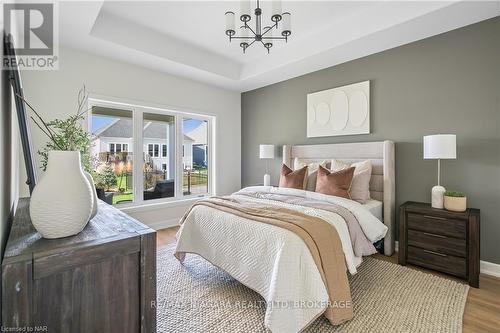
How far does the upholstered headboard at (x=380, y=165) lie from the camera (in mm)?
3023

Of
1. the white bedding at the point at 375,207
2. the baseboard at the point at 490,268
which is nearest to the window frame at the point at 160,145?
the white bedding at the point at 375,207

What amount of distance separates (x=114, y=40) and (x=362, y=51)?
319cm

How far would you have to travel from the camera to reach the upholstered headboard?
302 cm

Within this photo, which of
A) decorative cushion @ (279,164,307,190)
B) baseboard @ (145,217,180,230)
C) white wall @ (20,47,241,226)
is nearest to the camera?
white wall @ (20,47,241,226)

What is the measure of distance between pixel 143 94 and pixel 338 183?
3.18 meters

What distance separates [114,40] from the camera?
2.98 metres

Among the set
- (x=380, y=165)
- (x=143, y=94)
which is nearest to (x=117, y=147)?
(x=143, y=94)

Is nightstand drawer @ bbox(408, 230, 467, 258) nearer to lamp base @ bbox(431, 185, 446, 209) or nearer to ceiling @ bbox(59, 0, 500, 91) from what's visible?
lamp base @ bbox(431, 185, 446, 209)

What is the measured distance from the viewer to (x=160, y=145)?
4.22m

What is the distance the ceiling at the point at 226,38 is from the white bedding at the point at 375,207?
1994 millimetres

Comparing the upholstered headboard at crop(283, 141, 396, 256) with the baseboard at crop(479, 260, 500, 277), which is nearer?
the baseboard at crop(479, 260, 500, 277)

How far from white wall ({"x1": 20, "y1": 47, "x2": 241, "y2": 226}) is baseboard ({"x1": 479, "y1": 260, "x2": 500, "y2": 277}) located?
3910mm

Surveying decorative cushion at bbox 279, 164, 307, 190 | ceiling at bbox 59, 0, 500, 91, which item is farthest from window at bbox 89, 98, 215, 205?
decorative cushion at bbox 279, 164, 307, 190

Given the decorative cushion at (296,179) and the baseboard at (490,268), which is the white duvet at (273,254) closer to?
the decorative cushion at (296,179)
